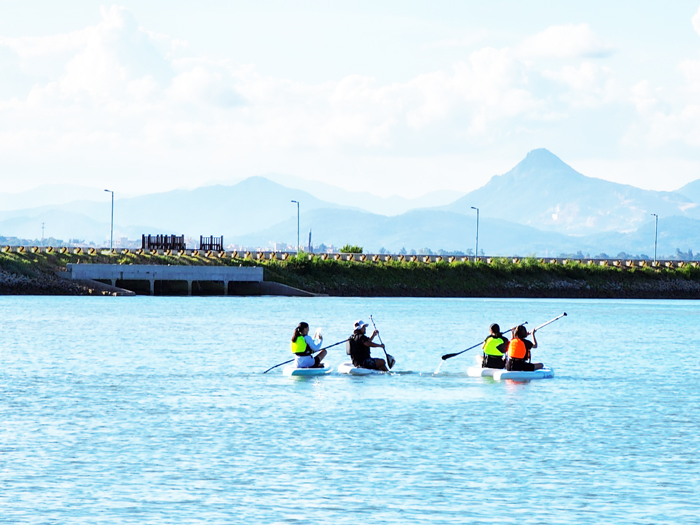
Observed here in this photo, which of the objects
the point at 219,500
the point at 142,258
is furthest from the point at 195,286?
the point at 219,500

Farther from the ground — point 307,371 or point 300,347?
point 300,347

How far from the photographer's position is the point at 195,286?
153 m

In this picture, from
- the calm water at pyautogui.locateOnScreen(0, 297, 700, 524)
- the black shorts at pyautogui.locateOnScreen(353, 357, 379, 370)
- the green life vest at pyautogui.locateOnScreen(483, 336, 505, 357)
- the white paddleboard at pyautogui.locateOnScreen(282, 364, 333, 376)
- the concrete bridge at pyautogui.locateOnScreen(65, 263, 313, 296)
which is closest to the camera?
the calm water at pyautogui.locateOnScreen(0, 297, 700, 524)

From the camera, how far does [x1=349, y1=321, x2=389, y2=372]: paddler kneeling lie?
144 feet

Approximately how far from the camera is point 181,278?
5625 inches

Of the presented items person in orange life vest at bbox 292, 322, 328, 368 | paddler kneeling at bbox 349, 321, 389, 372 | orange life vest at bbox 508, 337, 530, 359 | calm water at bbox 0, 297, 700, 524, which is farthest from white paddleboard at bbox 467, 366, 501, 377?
person in orange life vest at bbox 292, 322, 328, 368

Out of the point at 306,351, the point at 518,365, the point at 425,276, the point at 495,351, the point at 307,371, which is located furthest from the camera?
the point at 425,276

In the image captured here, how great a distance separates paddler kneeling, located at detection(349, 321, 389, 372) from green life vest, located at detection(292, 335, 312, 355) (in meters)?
1.60

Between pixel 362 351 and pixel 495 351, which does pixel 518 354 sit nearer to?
pixel 495 351

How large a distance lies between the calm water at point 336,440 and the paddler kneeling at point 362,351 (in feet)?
2.08

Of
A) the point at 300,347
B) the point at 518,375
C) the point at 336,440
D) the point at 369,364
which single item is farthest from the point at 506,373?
the point at 336,440

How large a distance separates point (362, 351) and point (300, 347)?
2.25m

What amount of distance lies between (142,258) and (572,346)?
87.3 m

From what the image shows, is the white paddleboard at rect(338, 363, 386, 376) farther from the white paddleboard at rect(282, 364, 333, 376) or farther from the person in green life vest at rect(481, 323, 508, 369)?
the person in green life vest at rect(481, 323, 508, 369)
